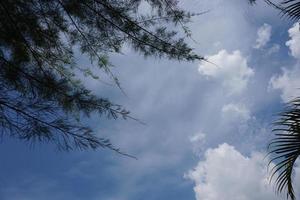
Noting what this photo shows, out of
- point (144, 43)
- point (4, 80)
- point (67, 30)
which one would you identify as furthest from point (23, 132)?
point (144, 43)

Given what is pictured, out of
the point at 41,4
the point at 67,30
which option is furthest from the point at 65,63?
the point at 41,4

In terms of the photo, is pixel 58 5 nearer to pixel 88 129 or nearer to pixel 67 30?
pixel 67 30

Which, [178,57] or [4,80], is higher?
[178,57]

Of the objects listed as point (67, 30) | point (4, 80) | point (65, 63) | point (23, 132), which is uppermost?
point (67, 30)

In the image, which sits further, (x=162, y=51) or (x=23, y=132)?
(x=162, y=51)

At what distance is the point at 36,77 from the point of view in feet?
12.3

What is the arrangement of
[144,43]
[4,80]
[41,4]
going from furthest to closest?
[144,43]
[41,4]
[4,80]

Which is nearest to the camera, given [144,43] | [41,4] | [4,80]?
[4,80]

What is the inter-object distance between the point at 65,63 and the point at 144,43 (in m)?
0.79

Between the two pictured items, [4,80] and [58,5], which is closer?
[4,80]

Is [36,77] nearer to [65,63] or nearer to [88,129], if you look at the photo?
[65,63]

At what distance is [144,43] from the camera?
13.5ft

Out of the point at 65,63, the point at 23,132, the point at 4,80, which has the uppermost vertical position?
the point at 65,63

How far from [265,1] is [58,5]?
193cm
